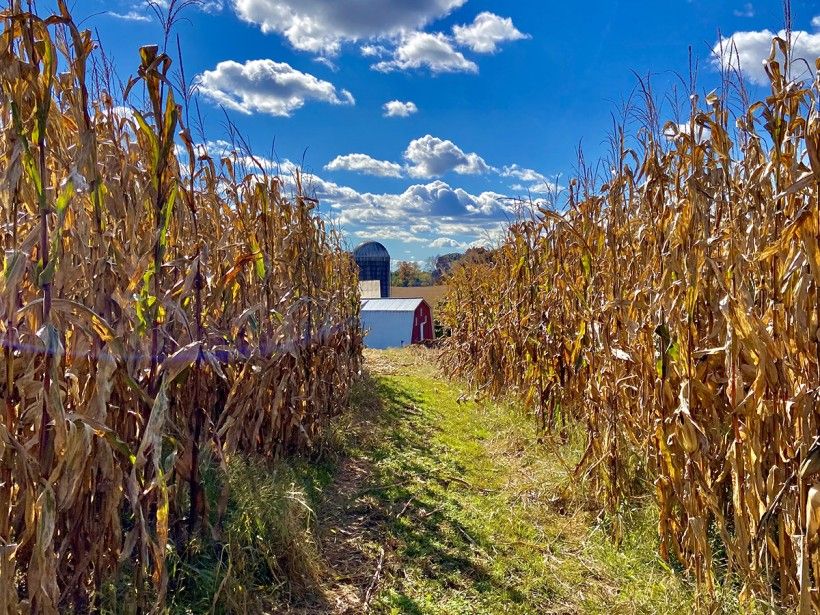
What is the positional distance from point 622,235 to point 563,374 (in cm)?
118

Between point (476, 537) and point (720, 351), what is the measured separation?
61.6 inches

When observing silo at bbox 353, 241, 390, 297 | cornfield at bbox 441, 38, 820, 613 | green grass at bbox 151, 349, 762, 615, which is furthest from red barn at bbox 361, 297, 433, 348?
cornfield at bbox 441, 38, 820, 613

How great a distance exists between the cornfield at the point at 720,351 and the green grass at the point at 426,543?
0.70 ft

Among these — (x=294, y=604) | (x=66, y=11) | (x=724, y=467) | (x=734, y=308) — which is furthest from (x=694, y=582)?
(x=66, y=11)

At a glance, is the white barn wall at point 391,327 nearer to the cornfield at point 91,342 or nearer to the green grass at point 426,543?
the green grass at point 426,543

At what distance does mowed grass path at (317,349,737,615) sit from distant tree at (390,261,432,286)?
3448 cm

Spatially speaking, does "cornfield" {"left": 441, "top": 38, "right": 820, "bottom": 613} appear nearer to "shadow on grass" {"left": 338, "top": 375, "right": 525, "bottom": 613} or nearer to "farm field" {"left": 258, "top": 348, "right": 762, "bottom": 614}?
"farm field" {"left": 258, "top": 348, "right": 762, "bottom": 614}

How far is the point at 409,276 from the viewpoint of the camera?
46.0 m

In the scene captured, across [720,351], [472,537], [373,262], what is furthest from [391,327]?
[720,351]

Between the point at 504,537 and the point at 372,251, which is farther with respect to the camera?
the point at 372,251

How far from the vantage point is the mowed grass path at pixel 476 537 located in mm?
2172

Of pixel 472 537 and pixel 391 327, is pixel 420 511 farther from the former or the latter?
pixel 391 327

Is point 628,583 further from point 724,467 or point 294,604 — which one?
point 294,604

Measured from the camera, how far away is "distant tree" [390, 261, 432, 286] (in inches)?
1619
